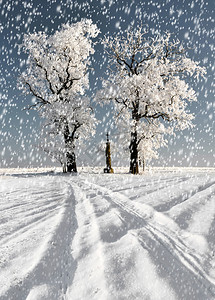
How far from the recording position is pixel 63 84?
62.6 feet

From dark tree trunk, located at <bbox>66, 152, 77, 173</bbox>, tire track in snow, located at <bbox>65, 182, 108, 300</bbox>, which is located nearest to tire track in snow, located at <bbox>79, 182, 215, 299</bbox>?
tire track in snow, located at <bbox>65, 182, 108, 300</bbox>

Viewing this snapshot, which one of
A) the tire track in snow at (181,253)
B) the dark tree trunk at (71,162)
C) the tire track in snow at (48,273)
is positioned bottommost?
the tire track in snow at (48,273)

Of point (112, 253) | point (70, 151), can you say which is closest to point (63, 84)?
point (70, 151)

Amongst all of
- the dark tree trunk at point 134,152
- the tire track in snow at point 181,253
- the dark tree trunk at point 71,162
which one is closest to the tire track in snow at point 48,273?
the tire track in snow at point 181,253

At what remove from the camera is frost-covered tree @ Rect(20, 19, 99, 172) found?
17.7 meters

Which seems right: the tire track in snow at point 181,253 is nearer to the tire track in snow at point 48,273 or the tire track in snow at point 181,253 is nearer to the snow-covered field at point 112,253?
the snow-covered field at point 112,253

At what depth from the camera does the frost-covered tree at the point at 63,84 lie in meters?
17.7

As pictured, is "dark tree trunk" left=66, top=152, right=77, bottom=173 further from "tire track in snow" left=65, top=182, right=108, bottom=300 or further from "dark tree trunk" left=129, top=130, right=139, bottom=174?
"tire track in snow" left=65, top=182, right=108, bottom=300

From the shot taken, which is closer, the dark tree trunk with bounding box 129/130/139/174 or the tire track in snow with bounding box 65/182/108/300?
the tire track in snow with bounding box 65/182/108/300

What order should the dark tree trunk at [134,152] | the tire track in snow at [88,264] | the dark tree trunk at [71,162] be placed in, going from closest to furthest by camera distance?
the tire track in snow at [88,264]
the dark tree trunk at [134,152]
the dark tree trunk at [71,162]

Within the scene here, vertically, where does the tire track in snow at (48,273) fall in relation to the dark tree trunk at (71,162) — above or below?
below

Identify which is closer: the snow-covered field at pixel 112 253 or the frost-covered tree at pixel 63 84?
the snow-covered field at pixel 112 253

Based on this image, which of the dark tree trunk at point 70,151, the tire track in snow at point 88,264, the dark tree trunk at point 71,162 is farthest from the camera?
the dark tree trunk at point 71,162

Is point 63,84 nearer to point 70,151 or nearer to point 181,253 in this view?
point 70,151
